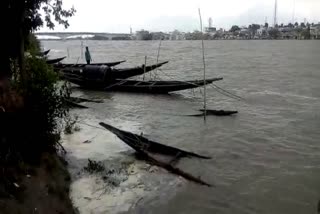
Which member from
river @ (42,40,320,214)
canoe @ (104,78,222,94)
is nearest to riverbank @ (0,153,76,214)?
river @ (42,40,320,214)

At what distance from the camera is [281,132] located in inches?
534

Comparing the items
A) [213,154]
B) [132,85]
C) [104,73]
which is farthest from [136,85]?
[213,154]

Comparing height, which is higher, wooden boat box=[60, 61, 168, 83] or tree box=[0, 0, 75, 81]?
tree box=[0, 0, 75, 81]

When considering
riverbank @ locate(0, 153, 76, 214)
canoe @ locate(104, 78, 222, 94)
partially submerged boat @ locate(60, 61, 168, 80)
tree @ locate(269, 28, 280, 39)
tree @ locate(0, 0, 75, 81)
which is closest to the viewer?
riverbank @ locate(0, 153, 76, 214)

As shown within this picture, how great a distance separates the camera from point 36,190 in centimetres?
601

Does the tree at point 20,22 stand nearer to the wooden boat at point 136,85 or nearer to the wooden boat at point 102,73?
the wooden boat at point 136,85

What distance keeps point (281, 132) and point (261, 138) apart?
4.06 feet

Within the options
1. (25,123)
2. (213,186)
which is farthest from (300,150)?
(25,123)

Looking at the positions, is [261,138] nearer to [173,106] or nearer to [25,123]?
[173,106]

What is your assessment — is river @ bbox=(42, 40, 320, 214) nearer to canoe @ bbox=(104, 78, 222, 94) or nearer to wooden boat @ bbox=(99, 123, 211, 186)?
wooden boat @ bbox=(99, 123, 211, 186)

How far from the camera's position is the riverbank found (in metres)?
5.30

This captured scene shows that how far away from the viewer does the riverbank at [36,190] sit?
530 centimetres

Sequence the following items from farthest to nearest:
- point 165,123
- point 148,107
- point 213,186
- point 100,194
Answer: point 148,107
point 165,123
point 213,186
point 100,194

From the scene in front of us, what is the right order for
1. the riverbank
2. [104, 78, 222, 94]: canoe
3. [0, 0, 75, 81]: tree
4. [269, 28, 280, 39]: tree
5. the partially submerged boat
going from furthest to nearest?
[269, 28, 280, 39]: tree
the partially submerged boat
[104, 78, 222, 94]: canoe
[0, 0, 75, 81]: tree
the riverbank
